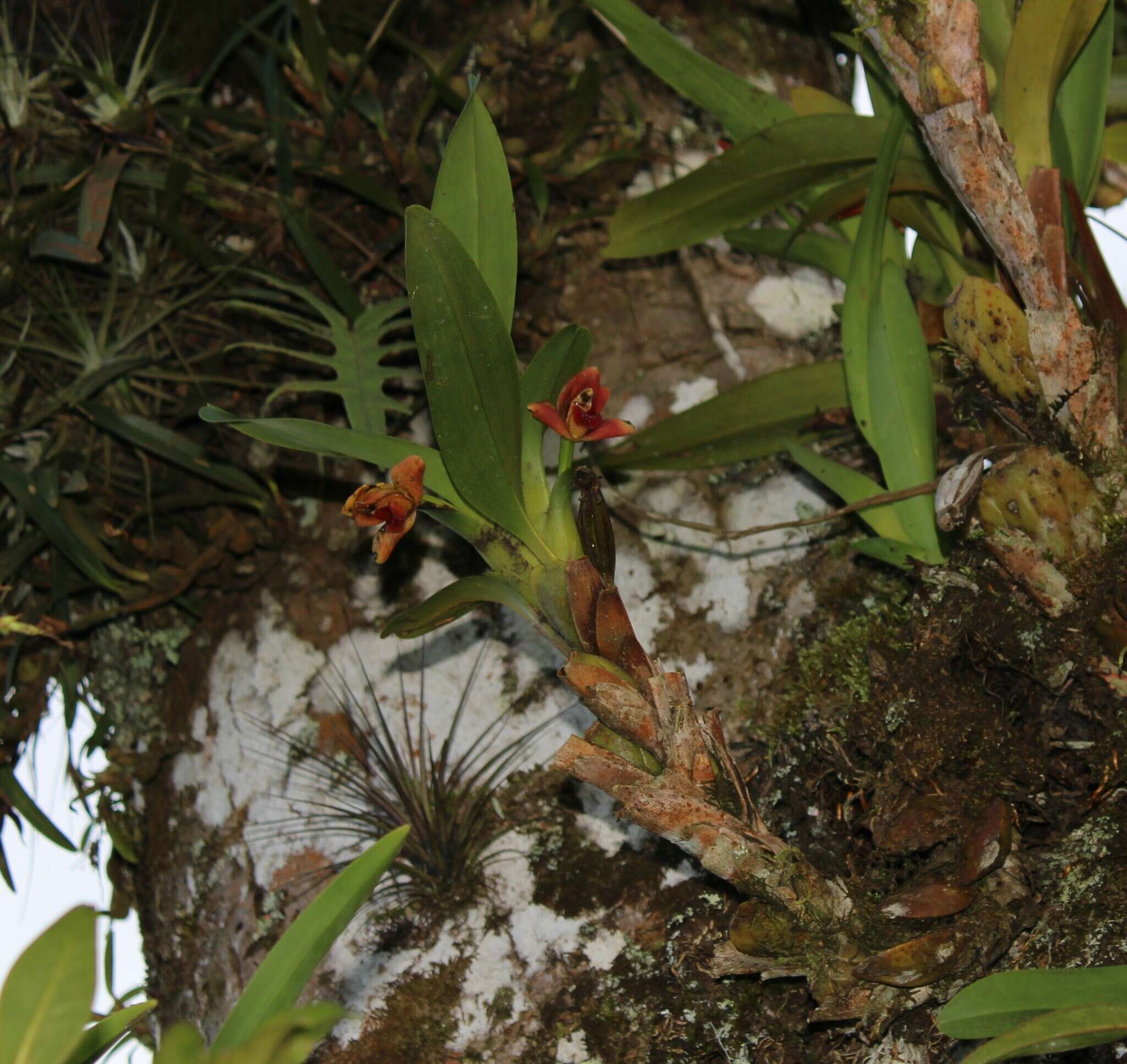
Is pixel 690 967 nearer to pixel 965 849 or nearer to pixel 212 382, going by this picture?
pixel 965 849

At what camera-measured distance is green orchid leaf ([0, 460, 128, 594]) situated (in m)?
1.45

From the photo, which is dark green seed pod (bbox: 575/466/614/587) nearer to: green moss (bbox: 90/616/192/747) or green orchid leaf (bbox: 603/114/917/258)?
green orchid leaf (bbox: 603/114/917/258)

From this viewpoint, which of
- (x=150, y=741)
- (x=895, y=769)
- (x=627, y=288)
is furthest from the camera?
(x=627, y=288)

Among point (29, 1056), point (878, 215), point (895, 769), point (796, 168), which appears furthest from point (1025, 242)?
point (29, 1056)

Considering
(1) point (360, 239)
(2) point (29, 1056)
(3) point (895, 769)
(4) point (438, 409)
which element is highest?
(1) point (360, 239)

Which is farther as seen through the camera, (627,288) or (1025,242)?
(627,288)

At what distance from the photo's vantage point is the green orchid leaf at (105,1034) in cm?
69

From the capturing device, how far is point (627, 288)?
160 centimetres

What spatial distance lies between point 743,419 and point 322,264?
663 millimetres

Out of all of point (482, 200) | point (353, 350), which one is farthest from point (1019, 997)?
point (353, 350)

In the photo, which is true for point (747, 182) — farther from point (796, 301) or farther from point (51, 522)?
point (51, 522)

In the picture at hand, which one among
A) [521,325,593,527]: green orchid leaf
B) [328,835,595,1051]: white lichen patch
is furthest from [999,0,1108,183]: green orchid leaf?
[328,835,595,1051]: white lichen patch

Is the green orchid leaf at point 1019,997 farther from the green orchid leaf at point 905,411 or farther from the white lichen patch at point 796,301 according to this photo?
the white lichen patch at point 796,301

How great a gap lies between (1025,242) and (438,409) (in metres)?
0.64
